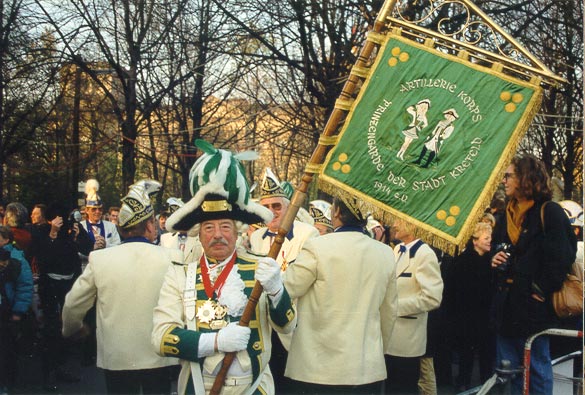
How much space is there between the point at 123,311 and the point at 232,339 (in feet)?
5.44

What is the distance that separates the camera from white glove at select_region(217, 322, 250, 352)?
3543 millimetres

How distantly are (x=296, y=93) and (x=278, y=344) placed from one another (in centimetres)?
1037

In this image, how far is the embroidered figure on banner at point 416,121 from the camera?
396cm

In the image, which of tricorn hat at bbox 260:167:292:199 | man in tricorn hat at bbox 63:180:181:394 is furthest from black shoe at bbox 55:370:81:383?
man in tricorn hat at bbox 63:180:181:394

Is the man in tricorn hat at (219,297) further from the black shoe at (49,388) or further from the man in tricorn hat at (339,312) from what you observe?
the black shoe at (49,388)

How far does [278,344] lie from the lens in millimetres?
6254

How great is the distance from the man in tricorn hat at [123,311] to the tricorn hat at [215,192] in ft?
4.20

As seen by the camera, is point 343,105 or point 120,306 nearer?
point 343,105

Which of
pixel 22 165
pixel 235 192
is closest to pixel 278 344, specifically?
pixel 235 192

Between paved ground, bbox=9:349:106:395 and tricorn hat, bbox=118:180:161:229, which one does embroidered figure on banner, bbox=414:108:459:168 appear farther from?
paved ground, bbox=9:349:106:395

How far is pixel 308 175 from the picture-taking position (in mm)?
3857

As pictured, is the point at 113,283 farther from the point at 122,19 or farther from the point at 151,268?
the point at 122,19

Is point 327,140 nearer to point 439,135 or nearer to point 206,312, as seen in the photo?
point 439,135

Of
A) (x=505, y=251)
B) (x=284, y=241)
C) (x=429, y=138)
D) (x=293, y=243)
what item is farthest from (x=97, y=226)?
(x=429, y=138)
